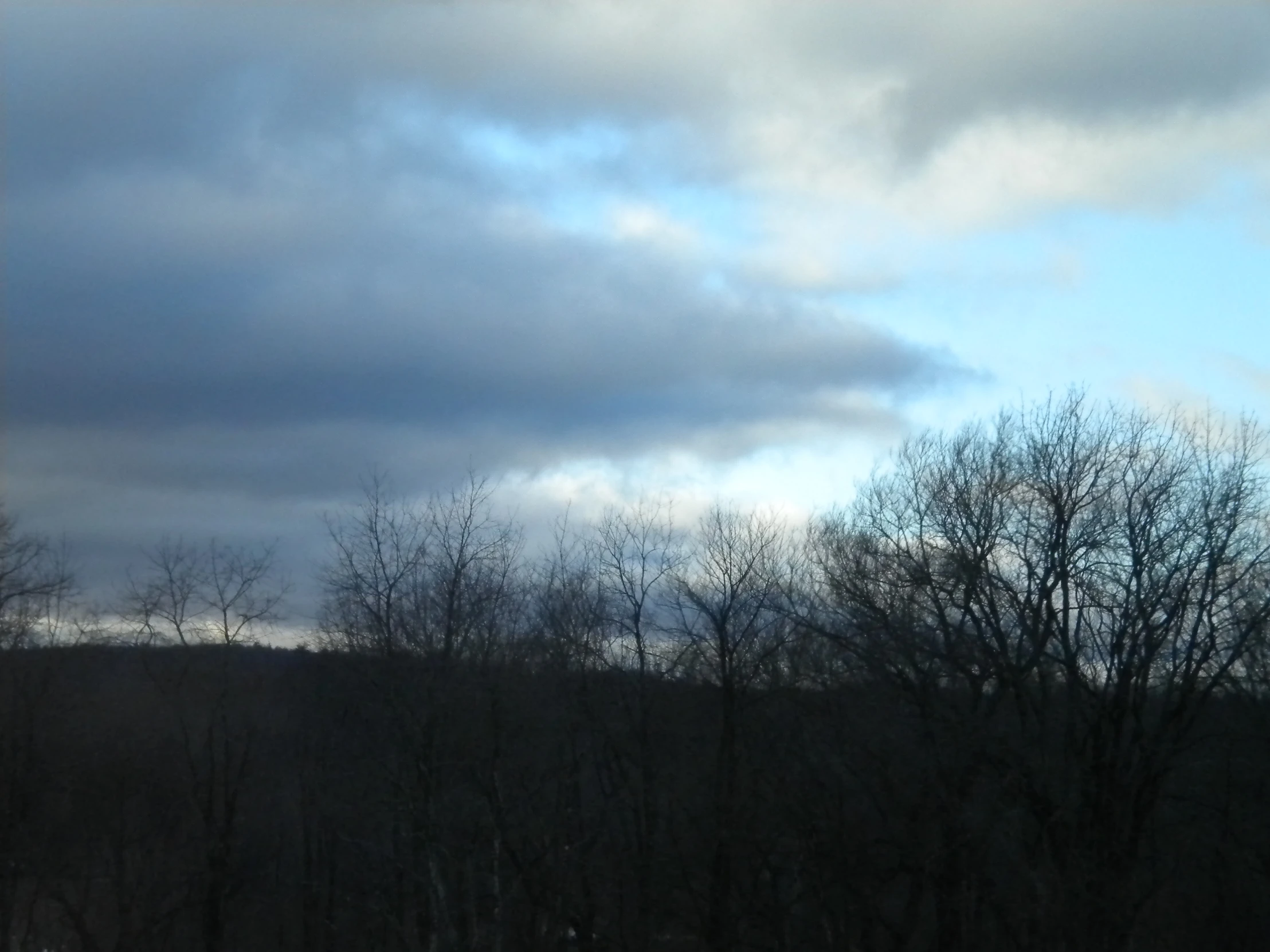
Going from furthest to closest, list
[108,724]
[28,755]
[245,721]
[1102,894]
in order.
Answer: [245,721] < [108,724] < [28,755] < [1102,894]

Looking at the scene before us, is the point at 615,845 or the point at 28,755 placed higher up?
the point at 28,755

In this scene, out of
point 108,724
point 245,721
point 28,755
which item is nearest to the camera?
point 28,755

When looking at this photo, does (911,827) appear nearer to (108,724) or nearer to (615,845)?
(615,845)

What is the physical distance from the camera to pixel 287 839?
45781 mm

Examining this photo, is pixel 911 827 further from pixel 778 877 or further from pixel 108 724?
pixel 108 724

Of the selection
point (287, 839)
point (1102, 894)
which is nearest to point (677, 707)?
point (1102, 894)

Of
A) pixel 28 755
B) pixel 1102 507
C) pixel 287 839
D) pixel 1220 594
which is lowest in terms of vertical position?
pixel 287 839

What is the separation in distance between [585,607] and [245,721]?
48.9ft

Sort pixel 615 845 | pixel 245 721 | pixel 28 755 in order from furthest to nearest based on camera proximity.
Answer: pixel 245 721 < pixel 28 755 < pixel 615 845

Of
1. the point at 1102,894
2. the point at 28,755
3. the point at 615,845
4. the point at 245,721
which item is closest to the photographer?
the point at 1102,894

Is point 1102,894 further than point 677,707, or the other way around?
point 677,707

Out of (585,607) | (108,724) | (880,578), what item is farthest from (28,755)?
(880,578)

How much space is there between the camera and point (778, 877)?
108 ft

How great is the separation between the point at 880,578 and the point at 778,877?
315 inches
